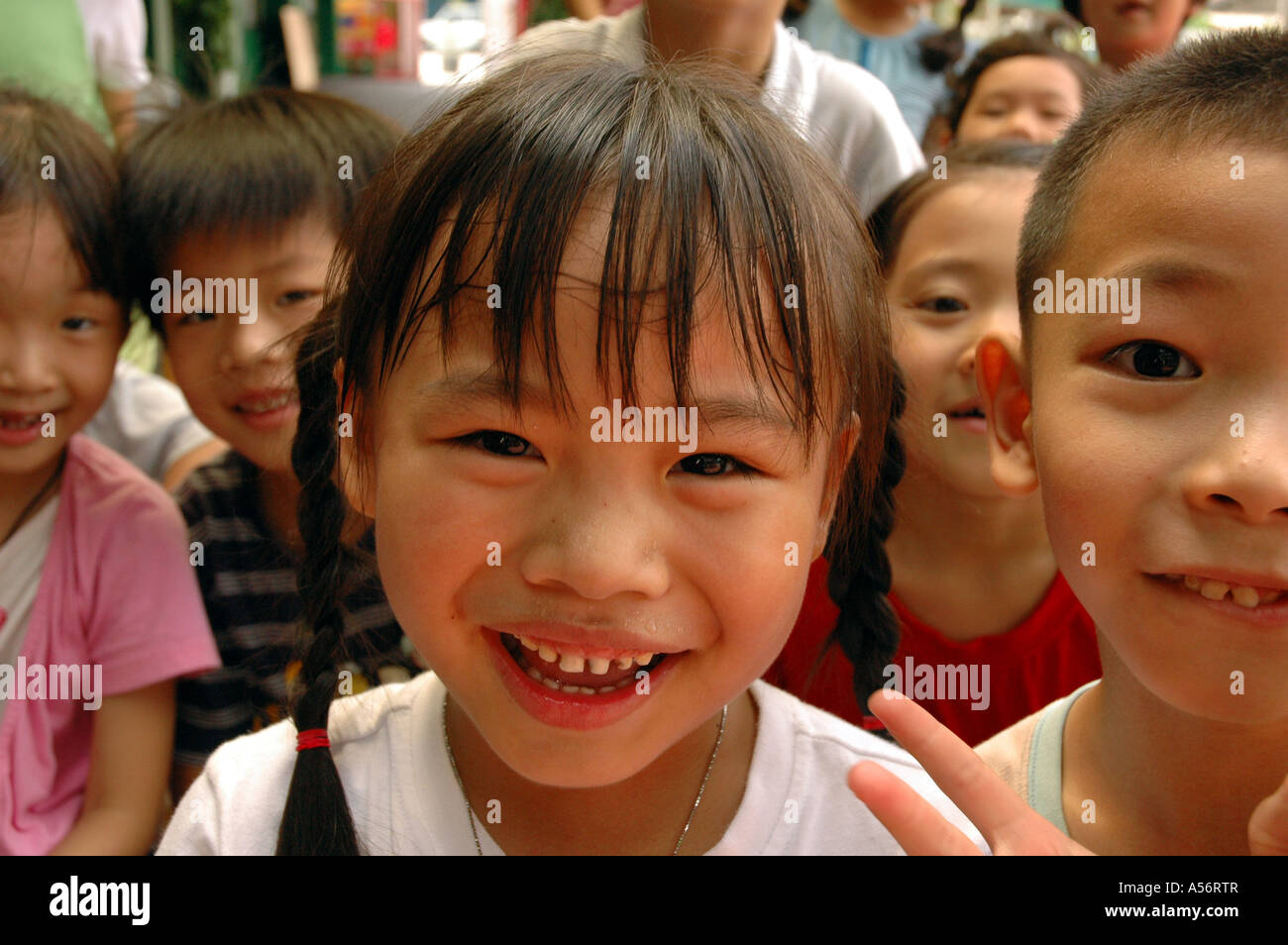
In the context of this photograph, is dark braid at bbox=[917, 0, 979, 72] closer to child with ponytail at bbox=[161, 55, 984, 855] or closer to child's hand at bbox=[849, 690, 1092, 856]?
child with ponytail at bbox=[161, 55, 984, 855]

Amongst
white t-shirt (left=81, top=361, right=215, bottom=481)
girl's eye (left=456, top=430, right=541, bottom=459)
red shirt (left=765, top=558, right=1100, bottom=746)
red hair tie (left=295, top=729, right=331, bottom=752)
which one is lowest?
red shirt (left=765, top=558, right=1100, bottom=746)

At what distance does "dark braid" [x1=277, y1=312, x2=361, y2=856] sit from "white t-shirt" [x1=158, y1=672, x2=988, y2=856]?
0.04 meters

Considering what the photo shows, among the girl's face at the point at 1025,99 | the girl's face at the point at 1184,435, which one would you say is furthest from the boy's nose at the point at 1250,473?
the girl's face at the point at 1025,99

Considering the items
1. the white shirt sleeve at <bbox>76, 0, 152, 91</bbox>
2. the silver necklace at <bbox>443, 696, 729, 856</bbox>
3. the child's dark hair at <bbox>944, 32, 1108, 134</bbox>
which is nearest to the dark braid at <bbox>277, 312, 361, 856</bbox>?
the silver necklace at <bbox>443, 696, 729, 856</bbox>

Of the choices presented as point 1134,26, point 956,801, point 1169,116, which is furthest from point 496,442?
point 1134,26

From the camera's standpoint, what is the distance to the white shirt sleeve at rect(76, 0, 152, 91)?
2.41 m

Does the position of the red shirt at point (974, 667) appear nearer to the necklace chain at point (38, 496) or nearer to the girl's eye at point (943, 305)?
the girl's eye at point (943, 305)

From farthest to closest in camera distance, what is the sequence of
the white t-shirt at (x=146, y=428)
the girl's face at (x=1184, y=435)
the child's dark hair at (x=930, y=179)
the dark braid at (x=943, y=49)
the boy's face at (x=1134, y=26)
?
the dark braid at (x=943, y=49), the boy's face at (x=1134, y=26), the white t-shirt at (x=146, y=428), the child's dark hair at (x=930, y=179), the girl's face at (x=1184, y=435)

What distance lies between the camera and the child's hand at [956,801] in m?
0.80

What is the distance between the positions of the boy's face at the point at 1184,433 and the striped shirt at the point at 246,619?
3.01ft

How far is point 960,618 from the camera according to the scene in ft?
5.32

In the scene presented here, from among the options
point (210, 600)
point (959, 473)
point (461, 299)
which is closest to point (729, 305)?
point (461, 299)
